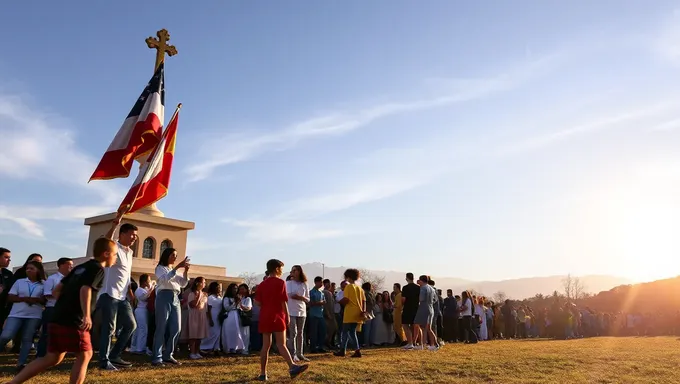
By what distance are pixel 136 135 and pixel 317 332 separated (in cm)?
608

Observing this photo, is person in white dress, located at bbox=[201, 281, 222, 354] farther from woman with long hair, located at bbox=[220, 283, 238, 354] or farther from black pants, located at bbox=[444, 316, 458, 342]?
black pants, located at bbox=[444, 316, 458, 342]

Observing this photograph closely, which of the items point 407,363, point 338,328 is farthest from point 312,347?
point 407,363

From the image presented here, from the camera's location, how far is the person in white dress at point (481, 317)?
20.4 meters

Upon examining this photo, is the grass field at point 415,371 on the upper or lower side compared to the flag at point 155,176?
lower

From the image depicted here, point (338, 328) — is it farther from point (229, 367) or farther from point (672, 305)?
point (672, 305)

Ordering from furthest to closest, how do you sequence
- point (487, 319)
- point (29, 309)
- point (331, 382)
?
point (487, 319) < point (29, 309) < point (331, 382)

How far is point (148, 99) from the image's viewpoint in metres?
11.7

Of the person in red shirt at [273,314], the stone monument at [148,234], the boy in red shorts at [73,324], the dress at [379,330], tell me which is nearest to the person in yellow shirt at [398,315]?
the dress at [379,330]

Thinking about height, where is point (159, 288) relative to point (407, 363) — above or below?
above

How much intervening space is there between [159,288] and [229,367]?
178 centimetres

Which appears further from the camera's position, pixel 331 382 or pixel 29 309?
pixel 29 309

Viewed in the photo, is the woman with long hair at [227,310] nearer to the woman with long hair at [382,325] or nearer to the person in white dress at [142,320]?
the person in white dress at [142,320]

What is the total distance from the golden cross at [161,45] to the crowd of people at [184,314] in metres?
4.66

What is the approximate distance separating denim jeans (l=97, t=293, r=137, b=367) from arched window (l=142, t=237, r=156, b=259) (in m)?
15.0
